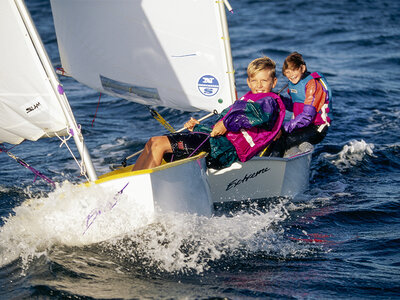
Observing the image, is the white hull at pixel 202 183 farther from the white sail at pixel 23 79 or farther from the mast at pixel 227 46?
the mast at pixel 227 46

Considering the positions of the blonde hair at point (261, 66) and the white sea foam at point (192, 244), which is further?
the blonde hair at point (261, 66)

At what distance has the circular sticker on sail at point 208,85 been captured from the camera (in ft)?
16.7

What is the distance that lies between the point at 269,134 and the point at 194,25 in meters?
1.29

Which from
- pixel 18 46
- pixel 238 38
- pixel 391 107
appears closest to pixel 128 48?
pixel 18 46

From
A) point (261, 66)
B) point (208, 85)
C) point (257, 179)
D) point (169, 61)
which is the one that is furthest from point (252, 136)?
point (169, 61)

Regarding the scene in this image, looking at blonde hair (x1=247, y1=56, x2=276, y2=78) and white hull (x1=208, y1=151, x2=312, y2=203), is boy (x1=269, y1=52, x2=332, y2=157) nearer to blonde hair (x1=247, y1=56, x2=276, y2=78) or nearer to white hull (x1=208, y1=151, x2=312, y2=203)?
white hull (x1=208, y1=151, x2=312, y2=203)

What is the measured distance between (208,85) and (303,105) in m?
0.98

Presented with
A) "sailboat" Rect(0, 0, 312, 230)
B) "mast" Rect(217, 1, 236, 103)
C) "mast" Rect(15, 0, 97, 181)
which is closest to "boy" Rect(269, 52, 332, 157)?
"sailboat" Rect(0, 0, 312, 230)

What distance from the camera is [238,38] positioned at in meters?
12.6

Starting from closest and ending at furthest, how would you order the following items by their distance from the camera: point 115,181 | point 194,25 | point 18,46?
point 115,181 < point 18,46 < point 194,25

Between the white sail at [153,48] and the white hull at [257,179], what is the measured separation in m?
0.62

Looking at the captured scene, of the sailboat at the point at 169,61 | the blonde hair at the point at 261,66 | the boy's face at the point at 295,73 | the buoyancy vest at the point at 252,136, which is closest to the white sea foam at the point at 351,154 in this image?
the sailboat at the point at 169,61

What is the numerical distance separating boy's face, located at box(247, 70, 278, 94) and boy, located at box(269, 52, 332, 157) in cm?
108

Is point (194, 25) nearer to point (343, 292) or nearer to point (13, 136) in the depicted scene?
point (13, 136)
